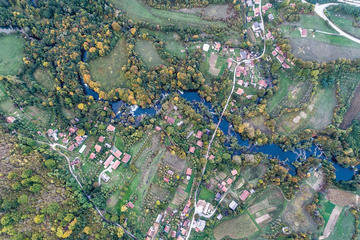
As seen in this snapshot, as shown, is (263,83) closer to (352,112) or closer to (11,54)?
(352,112)

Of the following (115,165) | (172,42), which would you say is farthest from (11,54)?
A: (172,42)

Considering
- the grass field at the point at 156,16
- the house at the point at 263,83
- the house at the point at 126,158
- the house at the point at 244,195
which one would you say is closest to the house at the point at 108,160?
the house at the point at 126,158

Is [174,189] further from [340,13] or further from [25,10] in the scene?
[340,13]

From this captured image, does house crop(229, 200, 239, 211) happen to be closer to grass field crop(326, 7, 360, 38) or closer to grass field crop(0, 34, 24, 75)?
grass field crop(326, 7, 360, 38)

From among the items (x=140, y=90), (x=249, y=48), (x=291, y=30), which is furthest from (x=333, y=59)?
(x=140, y=90)

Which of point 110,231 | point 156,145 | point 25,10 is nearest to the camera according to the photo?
point 110,231
